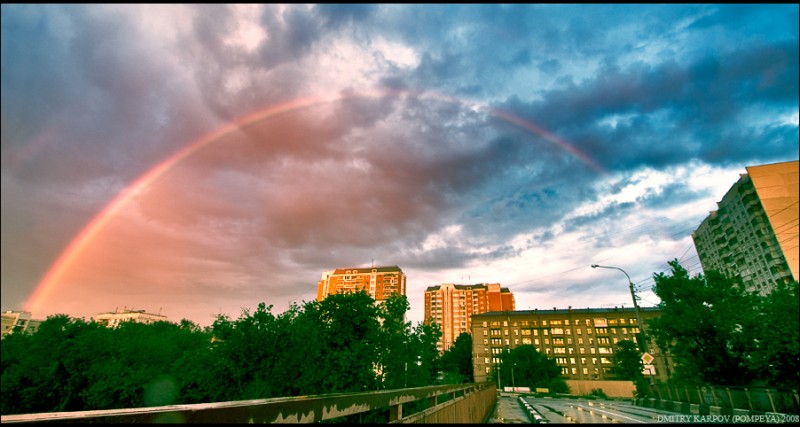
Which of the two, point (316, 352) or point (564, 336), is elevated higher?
point (564, 336)

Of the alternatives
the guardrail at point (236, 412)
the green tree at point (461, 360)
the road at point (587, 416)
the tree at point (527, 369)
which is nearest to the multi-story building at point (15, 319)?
the green tree at point (461, 360)

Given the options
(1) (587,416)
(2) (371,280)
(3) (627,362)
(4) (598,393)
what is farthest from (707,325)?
(2) (371,280)

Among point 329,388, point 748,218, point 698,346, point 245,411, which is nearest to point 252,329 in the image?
point 329,388

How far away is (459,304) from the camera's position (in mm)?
156125

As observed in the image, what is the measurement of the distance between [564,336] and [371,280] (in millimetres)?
72228

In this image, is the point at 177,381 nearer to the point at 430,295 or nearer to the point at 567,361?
the point at 567,361

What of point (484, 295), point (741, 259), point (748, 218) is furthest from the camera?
point (484, 295)

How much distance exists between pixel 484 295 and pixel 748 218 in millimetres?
100354

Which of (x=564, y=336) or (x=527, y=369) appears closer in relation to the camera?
(x=527, y=369)

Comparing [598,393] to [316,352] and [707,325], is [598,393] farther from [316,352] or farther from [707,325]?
[316,352]

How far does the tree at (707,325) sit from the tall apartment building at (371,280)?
111 meters

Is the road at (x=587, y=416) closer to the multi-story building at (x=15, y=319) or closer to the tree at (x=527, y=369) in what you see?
the tree at (x=527, y=369)

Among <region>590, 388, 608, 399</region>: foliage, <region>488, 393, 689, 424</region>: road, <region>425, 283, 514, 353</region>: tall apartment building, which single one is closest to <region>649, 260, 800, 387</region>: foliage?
<region>488, 393, 689, 424</region>: road

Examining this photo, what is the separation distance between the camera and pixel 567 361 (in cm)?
9425
